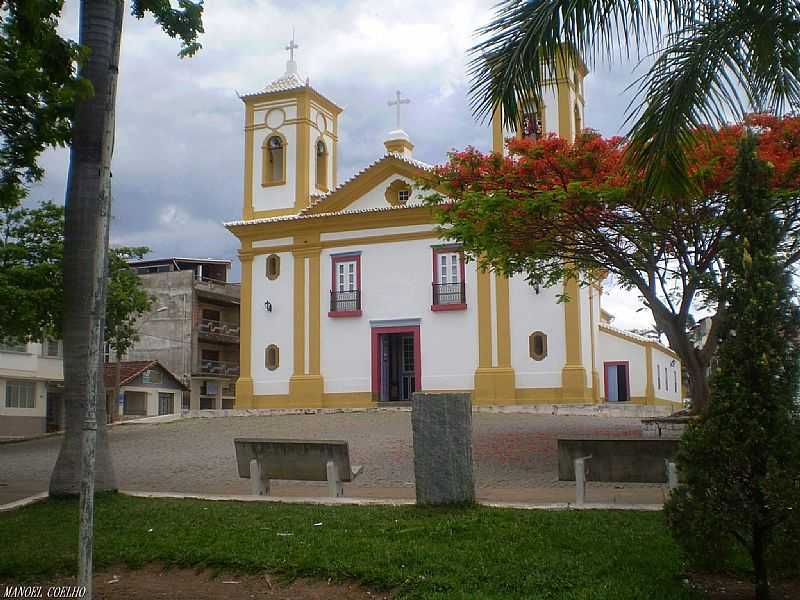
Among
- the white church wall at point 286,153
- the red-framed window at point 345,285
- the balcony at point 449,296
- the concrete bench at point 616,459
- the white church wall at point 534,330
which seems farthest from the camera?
the white church wall at point 286,153

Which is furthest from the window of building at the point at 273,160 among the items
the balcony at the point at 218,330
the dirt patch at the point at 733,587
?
the dirt patch at the point at 733,587

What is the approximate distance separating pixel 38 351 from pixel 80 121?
28.0 m

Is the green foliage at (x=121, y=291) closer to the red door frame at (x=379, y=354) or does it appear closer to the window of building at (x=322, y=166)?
the red door frame at (x=379, y=354)

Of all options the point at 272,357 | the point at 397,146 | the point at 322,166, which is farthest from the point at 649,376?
the point at 322,166

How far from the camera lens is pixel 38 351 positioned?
33.7 m

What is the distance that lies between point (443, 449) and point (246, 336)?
20.8 m

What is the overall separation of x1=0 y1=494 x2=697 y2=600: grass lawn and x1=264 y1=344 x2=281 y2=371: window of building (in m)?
19.3

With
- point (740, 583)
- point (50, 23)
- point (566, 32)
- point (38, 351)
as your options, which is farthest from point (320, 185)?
point (740, 583)

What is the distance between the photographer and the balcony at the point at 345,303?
86.7 feet

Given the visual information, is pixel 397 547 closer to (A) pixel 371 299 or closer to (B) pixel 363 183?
(A) pixel 371 299

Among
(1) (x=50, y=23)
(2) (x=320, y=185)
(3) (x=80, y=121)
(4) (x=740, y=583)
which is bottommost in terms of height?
(4) (x=740, y=583)

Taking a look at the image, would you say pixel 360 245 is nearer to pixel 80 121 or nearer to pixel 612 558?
pixel 80 121

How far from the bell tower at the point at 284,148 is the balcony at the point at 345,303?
134 inches

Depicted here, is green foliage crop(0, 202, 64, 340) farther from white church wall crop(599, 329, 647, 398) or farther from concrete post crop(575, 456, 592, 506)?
white church wall crop(599, 329, 647, 398)
